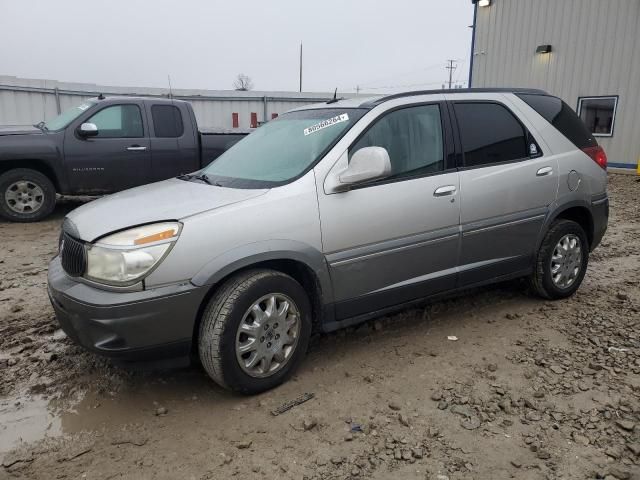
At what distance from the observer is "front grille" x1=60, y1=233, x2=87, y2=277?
2.79 metres

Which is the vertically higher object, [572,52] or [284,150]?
[572,52]

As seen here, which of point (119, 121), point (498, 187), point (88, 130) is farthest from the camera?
point (119, 121)

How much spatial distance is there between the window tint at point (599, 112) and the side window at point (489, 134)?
33.3 feet

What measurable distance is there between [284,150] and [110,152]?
524cm

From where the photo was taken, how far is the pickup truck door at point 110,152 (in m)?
7.65

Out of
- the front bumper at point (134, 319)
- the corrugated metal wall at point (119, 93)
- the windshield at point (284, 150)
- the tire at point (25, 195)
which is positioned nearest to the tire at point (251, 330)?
the front bumper at point (134, 319)

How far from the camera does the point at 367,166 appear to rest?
3.09m

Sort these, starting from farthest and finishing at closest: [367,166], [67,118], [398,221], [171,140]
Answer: [171,140] → [67,118] → [398,221] → [367,166]

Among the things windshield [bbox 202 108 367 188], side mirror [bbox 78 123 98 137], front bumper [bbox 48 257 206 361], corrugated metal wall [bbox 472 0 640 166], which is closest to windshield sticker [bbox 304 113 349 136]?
windshield [bbox 202 108 367 188]

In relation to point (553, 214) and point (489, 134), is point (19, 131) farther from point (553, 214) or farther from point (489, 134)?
point (553, 214)

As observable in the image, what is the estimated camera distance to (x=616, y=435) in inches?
104

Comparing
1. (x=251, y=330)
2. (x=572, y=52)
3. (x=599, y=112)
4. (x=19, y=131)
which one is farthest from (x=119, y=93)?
(x=251, y=330)

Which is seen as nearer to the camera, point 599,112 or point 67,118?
point 67,118

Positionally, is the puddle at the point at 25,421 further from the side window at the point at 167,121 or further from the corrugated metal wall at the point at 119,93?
the corrugated metal wall at the point at 119,93
